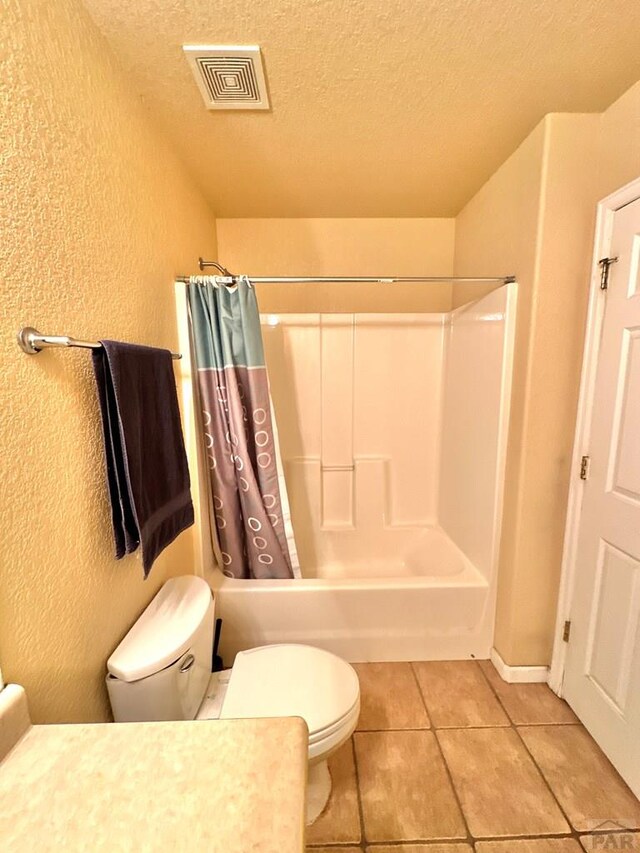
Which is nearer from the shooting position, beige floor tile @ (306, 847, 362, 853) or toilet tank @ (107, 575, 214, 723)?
toilet tank @ (107, 575, 214, 723)

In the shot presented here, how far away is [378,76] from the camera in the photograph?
1.17 metres

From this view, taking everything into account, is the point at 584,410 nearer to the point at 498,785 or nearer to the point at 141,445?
the point at 498,785

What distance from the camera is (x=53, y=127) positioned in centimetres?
84

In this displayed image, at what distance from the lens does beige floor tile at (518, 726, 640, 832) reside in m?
1.18

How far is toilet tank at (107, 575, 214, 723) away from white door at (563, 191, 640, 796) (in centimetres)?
142

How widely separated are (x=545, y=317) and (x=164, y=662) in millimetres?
1760

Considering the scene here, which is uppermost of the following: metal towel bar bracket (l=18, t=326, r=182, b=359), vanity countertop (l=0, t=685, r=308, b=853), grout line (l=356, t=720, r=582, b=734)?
metal towel bar bracket (l=18, t=326, r=182, b=359)

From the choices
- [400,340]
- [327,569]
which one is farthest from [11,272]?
[327,569]

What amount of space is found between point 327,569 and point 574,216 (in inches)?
86.8

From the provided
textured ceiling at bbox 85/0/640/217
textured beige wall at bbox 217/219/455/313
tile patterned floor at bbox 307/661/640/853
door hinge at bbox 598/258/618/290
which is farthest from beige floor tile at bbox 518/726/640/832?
textured ceiling at bbox 85/0/640/217

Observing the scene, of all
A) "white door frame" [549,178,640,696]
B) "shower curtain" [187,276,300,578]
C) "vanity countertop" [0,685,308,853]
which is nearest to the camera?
"vanity countertop" [0,685,308,853]

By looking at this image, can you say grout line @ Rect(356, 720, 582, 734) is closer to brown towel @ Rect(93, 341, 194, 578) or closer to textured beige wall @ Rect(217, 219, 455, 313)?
brown towel @ Rect(93, 341, 194, 578)

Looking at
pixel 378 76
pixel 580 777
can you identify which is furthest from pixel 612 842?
pixel 378 76

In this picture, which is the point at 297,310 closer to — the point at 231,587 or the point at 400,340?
the point at 400,340
